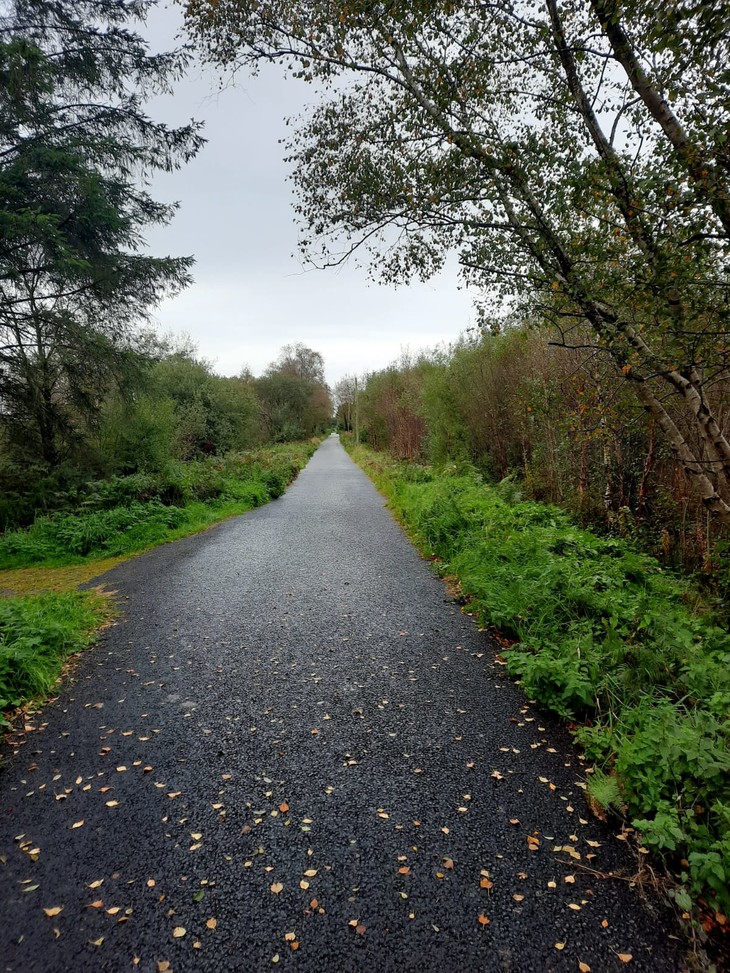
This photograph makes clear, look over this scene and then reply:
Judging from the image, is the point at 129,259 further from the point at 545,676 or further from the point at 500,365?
the point at 545,676

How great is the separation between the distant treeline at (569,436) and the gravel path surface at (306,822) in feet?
11.1

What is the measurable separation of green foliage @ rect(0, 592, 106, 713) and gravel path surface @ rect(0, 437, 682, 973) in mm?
251

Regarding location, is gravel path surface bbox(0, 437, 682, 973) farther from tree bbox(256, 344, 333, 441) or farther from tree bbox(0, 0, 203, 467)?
tree bbox(256, 344, 333, 441)

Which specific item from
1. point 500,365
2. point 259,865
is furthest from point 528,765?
point 500,365

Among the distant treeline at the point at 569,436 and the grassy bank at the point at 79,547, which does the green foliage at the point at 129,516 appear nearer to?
the grassy bank at the point at 79,547

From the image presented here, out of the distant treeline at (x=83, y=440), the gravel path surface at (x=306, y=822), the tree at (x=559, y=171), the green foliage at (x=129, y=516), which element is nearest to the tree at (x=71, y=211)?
the distant treeline at (x=83, y=440)

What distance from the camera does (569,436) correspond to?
28.7 feet

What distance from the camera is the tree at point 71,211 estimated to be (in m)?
8.59

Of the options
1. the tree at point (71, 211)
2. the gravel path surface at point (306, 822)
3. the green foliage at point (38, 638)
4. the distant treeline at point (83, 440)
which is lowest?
the gravel path surface at point (306, 822)

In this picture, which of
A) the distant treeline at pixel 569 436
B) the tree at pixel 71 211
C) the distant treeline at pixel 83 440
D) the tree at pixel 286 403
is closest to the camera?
the distant treeline at pixel 569 436

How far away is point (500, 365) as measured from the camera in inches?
561

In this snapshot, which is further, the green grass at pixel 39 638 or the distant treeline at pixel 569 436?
the distant treeline at pixel 569 436

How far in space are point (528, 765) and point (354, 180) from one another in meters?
6.24

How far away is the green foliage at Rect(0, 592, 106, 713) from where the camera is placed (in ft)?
13.4
